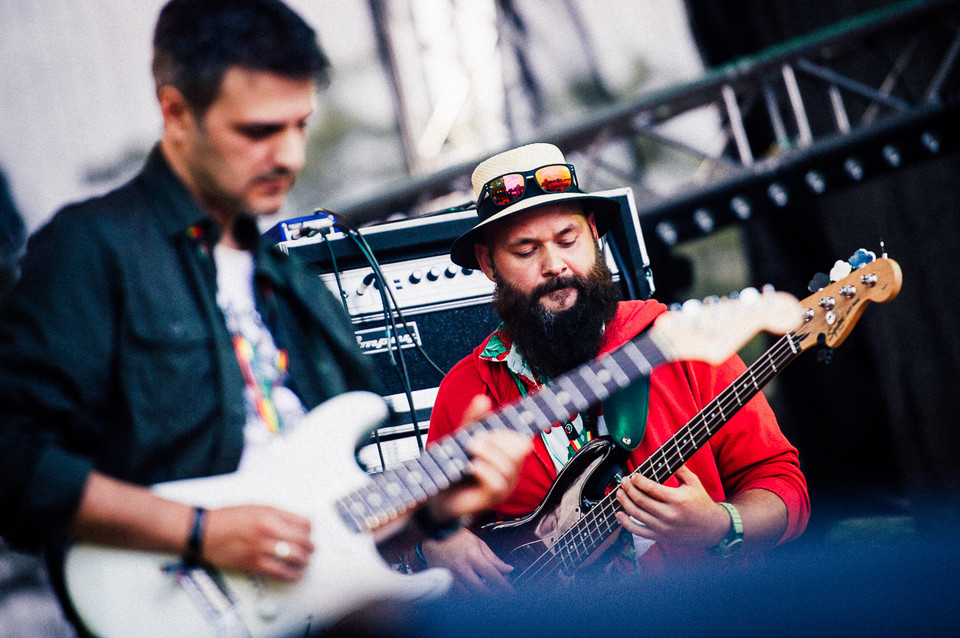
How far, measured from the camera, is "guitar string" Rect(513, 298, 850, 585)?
1774mm

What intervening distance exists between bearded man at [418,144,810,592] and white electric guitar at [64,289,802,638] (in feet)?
1.31

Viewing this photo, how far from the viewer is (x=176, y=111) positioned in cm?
124

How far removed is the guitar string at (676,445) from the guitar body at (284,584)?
604mm

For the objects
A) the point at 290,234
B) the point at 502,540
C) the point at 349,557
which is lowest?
the point at 502,540

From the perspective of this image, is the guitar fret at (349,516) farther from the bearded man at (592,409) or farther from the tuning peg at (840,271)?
the tuning peg at (840,271)

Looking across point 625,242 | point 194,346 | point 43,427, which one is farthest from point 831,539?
point 43,427

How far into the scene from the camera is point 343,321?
61.4 inches

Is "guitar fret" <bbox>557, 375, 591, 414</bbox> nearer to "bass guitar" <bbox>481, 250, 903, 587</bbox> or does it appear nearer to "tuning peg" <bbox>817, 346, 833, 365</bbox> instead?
"bass guitar" <bbox>481, 250, 903, 587</bbox>

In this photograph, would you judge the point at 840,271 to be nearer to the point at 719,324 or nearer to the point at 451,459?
the point at 719,324

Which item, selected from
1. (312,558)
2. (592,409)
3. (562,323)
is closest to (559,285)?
(562,323)

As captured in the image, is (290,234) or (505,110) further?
(505,110)

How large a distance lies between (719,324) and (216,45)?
1147mm

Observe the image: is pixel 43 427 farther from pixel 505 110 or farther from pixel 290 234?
pixel 505 110

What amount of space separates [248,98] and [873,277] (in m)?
1.37
